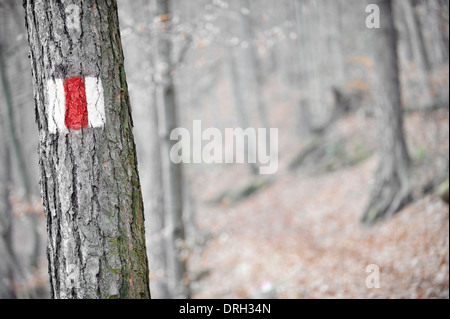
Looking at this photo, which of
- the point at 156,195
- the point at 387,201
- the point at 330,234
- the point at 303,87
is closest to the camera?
the point at 387,201

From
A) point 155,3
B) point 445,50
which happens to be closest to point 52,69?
point 155,3

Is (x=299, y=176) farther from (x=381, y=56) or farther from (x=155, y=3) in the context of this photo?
(x=155, y=3)

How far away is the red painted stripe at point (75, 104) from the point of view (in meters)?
2.04

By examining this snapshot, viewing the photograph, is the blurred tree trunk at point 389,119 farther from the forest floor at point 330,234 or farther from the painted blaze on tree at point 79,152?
the painted blaze on tree at point 79,152

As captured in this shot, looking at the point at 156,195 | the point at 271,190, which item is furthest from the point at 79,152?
the point at 271,190

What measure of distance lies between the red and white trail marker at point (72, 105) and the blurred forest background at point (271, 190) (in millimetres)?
2708

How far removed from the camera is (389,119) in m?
6.57

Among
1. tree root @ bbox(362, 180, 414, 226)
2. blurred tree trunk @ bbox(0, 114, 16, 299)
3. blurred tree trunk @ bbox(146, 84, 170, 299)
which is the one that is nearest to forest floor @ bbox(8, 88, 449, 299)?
tree root @ bbox(362, 180, 414, 226)

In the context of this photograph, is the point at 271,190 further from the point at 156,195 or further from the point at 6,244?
the point at 6,244

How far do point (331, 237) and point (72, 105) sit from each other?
23.0 ft

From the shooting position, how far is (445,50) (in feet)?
20.1

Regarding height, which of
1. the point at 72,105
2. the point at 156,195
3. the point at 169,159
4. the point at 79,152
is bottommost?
the point at 156,195

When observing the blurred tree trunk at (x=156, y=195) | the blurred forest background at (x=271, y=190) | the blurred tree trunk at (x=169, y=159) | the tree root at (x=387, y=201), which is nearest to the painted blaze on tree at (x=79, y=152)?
the blurred forest background at (x=271, y=190)
